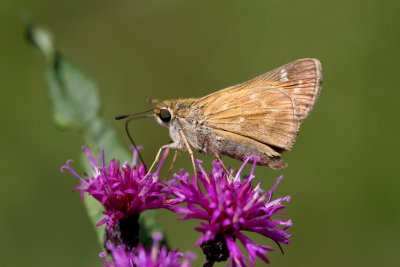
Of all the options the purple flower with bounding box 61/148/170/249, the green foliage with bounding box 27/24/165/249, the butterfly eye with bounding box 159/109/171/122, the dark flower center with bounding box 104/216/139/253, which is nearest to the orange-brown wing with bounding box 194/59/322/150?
the butterfly eye with bounding box 159/109/171/122

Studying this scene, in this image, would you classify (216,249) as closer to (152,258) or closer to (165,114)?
(152,258)

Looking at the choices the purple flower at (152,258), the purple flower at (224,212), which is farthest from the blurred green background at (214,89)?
the purple flower at (152,258)

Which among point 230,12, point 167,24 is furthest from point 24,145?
point 230,12

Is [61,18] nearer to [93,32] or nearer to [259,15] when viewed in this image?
[93,32]

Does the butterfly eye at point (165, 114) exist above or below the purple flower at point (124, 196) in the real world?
above

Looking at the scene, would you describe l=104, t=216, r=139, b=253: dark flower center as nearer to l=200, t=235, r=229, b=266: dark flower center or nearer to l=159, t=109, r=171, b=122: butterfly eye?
l=200, t=235, r=229, b=266: dark flower center

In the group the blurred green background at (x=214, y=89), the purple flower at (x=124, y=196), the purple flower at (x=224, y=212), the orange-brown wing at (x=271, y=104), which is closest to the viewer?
the purple flower at (x=224, y=212)

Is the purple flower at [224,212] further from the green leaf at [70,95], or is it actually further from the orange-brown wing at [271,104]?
the green leaf at [70,95]

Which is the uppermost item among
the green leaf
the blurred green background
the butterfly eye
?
the green leaf
